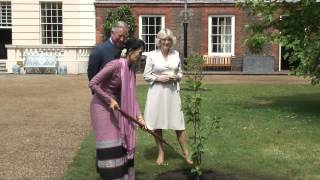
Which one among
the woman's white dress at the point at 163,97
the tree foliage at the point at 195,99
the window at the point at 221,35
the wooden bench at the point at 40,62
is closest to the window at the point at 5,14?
the wooden bench at the point at 40,62

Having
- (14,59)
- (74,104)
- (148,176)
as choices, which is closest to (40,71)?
(14,59)

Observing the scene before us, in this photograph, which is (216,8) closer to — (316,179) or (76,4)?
(76,4)

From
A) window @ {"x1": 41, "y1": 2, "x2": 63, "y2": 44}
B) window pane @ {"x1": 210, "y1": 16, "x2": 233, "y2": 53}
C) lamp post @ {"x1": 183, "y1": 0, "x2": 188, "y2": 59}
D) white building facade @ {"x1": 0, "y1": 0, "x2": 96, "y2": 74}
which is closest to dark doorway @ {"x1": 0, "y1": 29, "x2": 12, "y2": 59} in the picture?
white building facade @ {"x1": 0, "y1": 0, "x2": 96, "y2": 74}

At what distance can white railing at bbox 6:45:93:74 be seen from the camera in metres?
32.3

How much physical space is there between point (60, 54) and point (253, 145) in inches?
912

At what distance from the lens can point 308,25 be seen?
14.1 metres

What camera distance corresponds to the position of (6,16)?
33750 millimetres

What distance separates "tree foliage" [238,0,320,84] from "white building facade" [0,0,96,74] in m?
18.7

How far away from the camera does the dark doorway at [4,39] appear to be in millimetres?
34188

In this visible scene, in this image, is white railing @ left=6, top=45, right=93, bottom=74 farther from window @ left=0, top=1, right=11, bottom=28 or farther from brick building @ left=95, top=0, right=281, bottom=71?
window @ left=0, top=1, right=11, bottom=28

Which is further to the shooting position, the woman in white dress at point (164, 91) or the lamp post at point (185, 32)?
the lamp post at point (185, 32)

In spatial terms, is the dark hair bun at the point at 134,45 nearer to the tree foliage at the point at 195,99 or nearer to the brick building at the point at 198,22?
the tree foliage at the point at 195,99

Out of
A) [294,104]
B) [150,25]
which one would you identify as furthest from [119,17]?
[294,104]

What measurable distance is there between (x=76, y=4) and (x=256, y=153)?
24558mm
